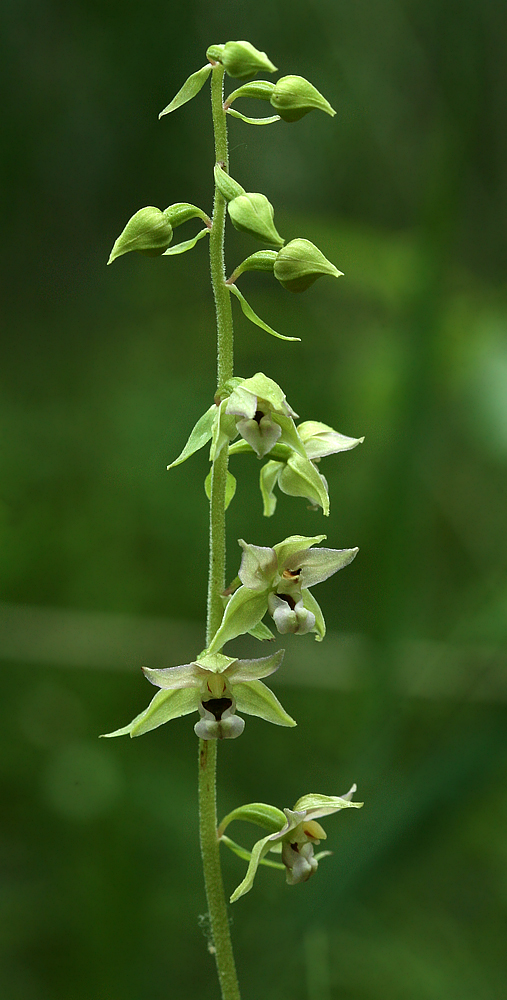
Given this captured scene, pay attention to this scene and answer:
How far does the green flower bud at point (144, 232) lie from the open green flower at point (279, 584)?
824 millimetres

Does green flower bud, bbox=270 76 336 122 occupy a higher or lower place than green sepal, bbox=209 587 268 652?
higher

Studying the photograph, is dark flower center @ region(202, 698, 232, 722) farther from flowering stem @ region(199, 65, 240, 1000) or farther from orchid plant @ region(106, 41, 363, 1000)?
flowering stem @ region(199, 65, 240, 1000)

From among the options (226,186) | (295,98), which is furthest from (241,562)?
(295,98)

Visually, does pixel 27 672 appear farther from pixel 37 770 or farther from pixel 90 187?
pixel 90 187

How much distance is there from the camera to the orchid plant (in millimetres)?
2387

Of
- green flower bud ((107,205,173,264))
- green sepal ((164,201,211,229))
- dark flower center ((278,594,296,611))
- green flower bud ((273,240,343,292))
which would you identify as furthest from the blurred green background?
→ green flower bud ((107,205,173,264))

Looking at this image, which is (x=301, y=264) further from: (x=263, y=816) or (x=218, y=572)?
(x=263, y=816)

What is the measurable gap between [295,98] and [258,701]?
1.57 m

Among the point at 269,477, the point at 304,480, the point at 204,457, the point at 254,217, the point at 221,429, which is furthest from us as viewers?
the point at 204,457

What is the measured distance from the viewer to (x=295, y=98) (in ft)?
7.92

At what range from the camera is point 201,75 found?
8.34 ft

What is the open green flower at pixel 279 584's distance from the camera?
2402mm

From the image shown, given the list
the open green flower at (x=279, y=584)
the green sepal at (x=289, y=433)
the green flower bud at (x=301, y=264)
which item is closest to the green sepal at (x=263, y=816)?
the open green flower at (x=279, y=584)

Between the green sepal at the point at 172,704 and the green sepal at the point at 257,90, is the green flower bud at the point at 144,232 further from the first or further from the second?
the green sepal at the point at 172,704
